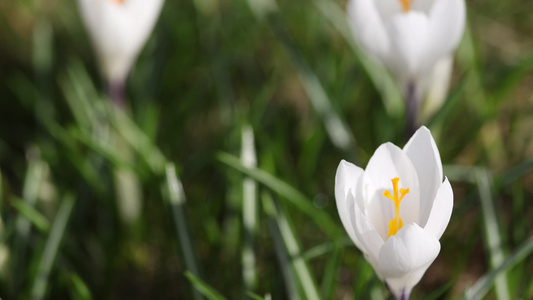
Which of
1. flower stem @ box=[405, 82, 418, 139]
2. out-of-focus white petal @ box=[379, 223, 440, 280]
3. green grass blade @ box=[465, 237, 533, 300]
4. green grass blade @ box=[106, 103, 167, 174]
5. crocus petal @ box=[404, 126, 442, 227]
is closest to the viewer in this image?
out-of-focus white petal @ box=[379, 223, 440, 280]

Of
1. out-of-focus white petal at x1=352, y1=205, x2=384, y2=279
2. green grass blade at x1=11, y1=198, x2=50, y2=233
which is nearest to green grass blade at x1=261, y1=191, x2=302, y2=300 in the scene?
out-of-focus white petal at x1=352, y1=205, x2=384, y2=279

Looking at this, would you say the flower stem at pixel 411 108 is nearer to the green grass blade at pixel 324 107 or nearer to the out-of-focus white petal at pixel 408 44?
the out-of-focus white petal at pixel 408 44

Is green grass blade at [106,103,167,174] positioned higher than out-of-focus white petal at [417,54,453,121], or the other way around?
green grass blade at [106,103,167,174]

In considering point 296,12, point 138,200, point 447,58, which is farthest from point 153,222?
point 296,12

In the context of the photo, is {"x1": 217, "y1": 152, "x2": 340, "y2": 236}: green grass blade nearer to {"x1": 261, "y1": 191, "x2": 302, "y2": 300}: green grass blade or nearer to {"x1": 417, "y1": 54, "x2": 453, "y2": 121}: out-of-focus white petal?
{"x1": 261, "y1": 191, "x2": 302, "y2": 300}: green grass blade

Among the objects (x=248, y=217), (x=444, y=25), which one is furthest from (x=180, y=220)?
(x=444, y=25)
